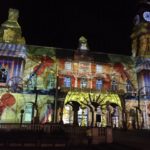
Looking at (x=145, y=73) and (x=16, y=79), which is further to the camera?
(x=145, y=73)

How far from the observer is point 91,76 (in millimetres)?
35312

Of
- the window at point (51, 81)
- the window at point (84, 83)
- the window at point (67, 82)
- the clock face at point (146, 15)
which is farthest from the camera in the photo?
the clock face at point (146, 15)

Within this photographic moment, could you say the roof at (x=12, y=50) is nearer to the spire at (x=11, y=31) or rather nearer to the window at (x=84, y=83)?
the spire at (x=11, y=31)

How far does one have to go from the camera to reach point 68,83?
3444 cm

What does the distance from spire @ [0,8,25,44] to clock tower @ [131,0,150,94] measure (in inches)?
822

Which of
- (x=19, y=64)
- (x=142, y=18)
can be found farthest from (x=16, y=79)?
(x=142, y=18)

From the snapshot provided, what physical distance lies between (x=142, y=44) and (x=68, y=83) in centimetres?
1675

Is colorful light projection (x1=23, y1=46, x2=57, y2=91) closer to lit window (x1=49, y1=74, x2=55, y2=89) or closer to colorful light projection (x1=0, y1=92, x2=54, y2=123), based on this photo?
lit window (x1=49, y1=74, x2=55, y2=89)

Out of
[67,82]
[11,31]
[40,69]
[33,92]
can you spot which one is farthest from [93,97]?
[11,31]

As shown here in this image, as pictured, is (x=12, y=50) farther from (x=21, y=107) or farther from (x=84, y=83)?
(x=84, y=83)

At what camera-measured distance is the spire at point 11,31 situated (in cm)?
3447

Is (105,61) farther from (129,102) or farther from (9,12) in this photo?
(9,12)

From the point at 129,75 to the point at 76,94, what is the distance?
10.9 meters

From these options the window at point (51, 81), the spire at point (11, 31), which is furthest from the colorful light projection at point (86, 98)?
the spire at point (11, 31)
